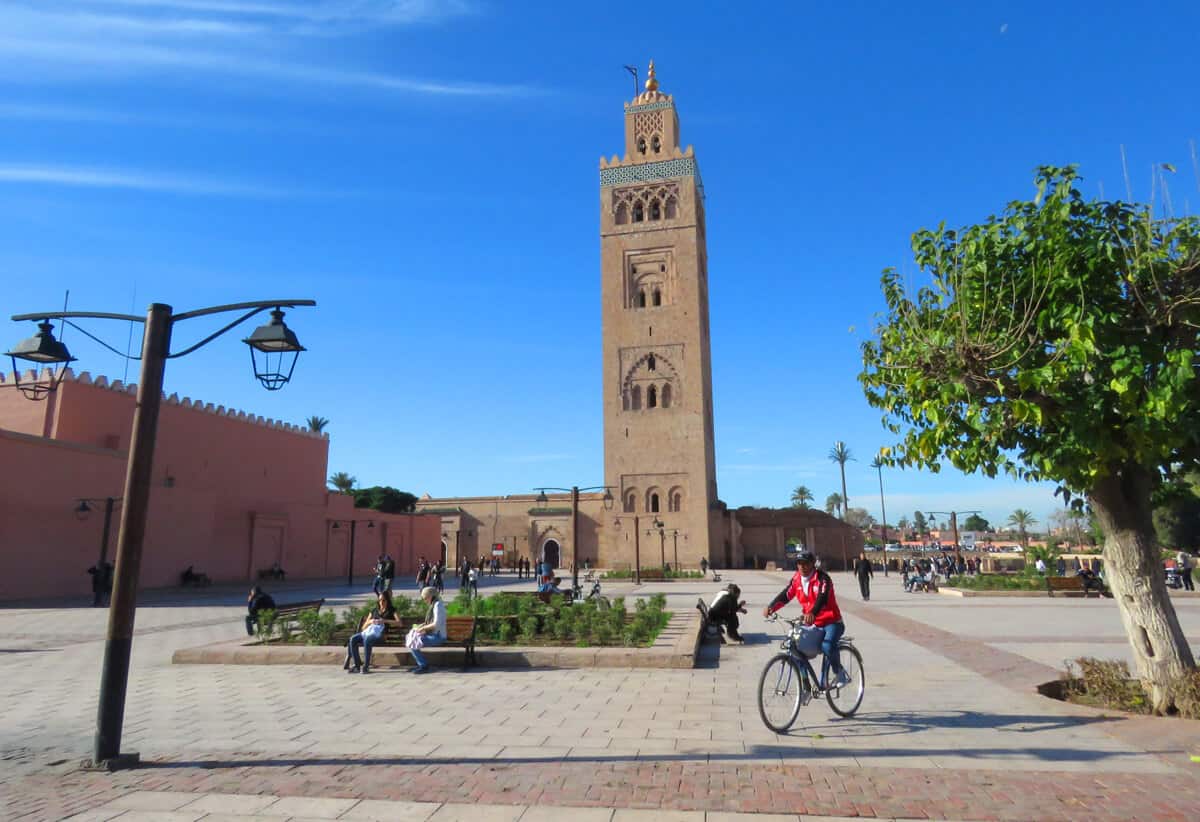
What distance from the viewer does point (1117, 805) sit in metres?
4.05

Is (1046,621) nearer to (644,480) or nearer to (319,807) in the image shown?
(319,807)

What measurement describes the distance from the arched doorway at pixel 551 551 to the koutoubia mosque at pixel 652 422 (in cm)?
8

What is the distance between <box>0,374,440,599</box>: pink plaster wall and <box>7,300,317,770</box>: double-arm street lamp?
17100 millimetres

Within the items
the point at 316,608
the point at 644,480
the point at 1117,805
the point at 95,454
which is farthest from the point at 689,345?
the point at 1117,805

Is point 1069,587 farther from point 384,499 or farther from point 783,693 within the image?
point 384,499

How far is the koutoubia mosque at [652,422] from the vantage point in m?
42.9

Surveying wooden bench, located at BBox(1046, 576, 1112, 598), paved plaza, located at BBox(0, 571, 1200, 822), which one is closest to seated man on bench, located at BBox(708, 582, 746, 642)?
paved plaza, located at BBox(0, 571, 1200, 822)

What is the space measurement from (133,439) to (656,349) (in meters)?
39.5

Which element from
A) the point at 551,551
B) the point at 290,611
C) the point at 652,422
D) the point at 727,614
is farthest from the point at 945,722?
the point at 551,551

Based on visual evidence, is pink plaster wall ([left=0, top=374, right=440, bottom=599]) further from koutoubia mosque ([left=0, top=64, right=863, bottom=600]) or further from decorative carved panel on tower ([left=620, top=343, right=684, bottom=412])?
decorative carved panel on tower ([left=620, top=343, right=684, bottom=412])

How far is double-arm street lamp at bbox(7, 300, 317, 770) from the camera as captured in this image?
5.05m

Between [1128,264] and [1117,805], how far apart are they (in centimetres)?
→ 385

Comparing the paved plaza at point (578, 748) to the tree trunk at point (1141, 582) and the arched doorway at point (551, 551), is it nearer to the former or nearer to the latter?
the tree trunk at point (1141, 582)

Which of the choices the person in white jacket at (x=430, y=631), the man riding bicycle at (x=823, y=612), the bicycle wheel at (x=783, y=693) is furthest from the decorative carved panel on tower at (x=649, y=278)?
the bicycle wheel at (x=783, y=693)
